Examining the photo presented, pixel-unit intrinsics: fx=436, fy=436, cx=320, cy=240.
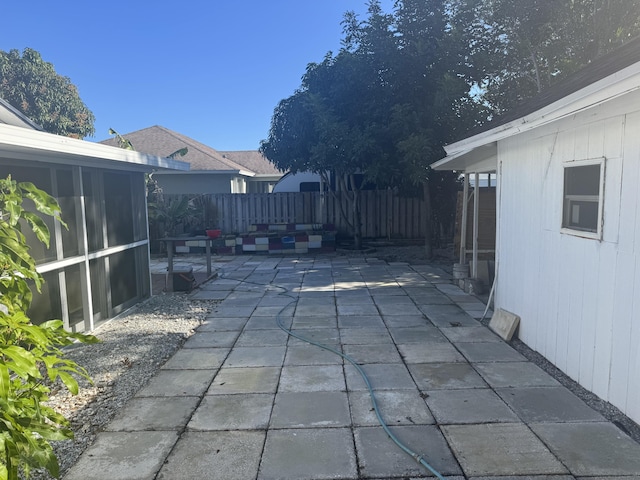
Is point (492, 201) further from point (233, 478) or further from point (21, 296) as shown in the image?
point (21, 296)

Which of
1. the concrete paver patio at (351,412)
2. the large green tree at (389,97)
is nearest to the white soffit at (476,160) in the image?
the large green tree at (389,97)

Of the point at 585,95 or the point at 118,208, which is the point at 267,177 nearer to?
the point at 118,208

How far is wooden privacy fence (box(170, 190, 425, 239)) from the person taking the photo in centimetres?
1481

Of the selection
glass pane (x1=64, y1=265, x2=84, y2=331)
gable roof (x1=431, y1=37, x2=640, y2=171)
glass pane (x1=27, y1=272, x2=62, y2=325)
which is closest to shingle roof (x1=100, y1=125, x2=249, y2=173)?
glass pane (x1=64, y1=265, x2=84, y2=331)

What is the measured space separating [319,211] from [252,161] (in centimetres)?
1230

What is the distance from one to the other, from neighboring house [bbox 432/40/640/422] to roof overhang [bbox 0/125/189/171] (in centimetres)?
428

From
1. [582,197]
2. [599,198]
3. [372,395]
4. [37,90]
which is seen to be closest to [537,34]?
[582,197]

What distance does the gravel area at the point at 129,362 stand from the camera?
3.27 m

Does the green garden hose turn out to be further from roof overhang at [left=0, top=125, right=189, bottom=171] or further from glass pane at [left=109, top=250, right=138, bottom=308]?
roof overhang at [left=0, top=125, right=189, bottom=171]

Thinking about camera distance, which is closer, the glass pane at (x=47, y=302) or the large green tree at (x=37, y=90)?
the glass pane at (x=47, y=302)

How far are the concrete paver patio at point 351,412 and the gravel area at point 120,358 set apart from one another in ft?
0.46

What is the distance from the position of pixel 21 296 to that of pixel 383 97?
34.0 ft

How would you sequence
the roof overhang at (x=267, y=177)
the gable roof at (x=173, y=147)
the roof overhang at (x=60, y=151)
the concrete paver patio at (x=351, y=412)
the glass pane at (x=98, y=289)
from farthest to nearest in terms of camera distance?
the roof overhang at (x=267, y=177) → the gable roof at (x=173, y=147) → the glass pane at (x=98, y=289) → the roof overhang at (x=60, y=151) → the concrete paver patio at (x=351, y=412)

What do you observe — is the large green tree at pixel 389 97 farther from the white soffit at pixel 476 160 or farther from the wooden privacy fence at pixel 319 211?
the wooden privacy fence at pixel 319 211
